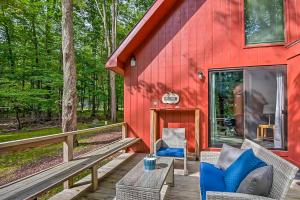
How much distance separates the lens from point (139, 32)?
5.80m

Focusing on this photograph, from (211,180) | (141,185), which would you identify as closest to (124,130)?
(141,185)

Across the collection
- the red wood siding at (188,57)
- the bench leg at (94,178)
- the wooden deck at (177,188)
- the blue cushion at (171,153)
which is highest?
the red wood siding at (188,57)

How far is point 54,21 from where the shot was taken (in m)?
14.7

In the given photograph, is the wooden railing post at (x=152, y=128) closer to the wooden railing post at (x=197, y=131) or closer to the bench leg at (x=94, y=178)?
the wooden railing post at (x=197, y=131)

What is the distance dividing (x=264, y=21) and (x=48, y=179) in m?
5.72

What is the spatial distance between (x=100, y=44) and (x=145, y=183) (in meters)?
17.7

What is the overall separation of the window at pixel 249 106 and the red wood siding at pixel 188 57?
21cm

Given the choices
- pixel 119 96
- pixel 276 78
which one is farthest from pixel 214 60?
pixel 119 96

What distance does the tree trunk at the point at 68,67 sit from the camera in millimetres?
6477

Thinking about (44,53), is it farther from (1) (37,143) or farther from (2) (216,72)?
(1) (37,143)

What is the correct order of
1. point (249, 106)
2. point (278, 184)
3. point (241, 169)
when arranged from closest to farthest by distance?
point (278, 184), point (241, 169), point (249, 106)

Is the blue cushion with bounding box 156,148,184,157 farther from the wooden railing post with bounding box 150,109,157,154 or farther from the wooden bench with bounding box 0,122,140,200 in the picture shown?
the wooden bench with bounding box 0,122,140,200

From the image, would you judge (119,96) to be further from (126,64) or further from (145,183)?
(145,183)

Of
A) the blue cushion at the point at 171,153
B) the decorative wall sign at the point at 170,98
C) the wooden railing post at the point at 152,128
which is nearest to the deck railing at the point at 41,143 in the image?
the blue cushion at the point at 171,153
